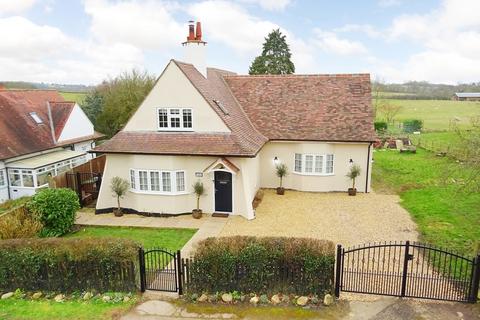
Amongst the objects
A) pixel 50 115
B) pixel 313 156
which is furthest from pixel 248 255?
pixel 50 115

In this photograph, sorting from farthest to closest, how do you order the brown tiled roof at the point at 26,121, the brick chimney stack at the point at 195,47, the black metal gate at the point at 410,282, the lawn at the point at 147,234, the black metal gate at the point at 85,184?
the brown tiled roof at the point at 26,121, the brick chimney stack at the point at 195,47, the black metal gate at the point at 85,184, the lawn at the point at 147,234, the black metal gate at the point at 410,282

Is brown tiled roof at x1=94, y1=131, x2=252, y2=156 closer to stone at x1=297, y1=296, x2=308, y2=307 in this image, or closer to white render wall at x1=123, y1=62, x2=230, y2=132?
white render wall at x1=123, y1=62, x2=230, y2=132

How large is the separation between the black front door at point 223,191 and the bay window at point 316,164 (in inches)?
247

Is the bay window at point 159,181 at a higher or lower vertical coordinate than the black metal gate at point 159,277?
higher

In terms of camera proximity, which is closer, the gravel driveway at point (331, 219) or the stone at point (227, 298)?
the stone at point (227, 298)

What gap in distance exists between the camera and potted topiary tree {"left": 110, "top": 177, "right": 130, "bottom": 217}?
19688 mm

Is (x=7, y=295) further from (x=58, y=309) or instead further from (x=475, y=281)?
(x=475, y=281)

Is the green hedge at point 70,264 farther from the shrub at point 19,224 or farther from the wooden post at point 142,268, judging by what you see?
the shrub at point 19,224

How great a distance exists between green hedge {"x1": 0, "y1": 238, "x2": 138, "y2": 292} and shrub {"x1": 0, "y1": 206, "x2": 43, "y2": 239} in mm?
2816

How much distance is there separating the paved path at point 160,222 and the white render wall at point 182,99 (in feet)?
15.7

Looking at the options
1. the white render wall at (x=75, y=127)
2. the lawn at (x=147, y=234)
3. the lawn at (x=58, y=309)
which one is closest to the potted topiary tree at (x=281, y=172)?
the lawn at (x=147, y=234)

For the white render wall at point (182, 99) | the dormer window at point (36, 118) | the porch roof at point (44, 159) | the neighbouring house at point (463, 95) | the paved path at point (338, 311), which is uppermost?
the neighbouring house at point (463, 95)

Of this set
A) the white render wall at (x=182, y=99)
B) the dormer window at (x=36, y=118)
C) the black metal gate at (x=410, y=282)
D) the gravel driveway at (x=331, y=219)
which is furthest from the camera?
the dormer window at (x=36, y=118)

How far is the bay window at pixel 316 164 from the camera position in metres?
23.2
